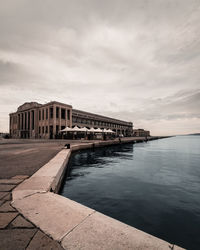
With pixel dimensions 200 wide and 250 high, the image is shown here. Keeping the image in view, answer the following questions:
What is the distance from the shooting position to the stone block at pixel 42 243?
155 cm

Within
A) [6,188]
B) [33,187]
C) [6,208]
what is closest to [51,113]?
[6,188]

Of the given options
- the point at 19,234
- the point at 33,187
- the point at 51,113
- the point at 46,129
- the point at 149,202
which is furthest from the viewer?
the point at 46,129

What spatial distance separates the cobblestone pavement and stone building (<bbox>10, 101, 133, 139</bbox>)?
35.0 m

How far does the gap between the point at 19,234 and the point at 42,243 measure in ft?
1.35

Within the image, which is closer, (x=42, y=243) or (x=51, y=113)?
(x=42, y=243)

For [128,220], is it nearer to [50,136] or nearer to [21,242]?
[21,242]

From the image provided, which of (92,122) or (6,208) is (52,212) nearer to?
(6,208)

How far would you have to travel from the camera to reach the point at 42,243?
162 centimetres

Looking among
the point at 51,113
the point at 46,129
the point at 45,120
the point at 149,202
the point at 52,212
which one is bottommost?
the point at 149,202

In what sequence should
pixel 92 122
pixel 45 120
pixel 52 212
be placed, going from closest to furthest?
pixel 52 212 < pixel 45 120 < pixel 92 122

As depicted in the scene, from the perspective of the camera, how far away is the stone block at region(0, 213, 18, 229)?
196cm

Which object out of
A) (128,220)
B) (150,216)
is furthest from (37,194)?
(150,216)

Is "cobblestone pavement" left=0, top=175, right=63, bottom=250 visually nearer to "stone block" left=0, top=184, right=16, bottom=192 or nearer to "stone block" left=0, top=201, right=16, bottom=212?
"stone block" left=0, top=201, right=16, bottom=212

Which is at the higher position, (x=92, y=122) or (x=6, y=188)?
(x=92, y=122)
